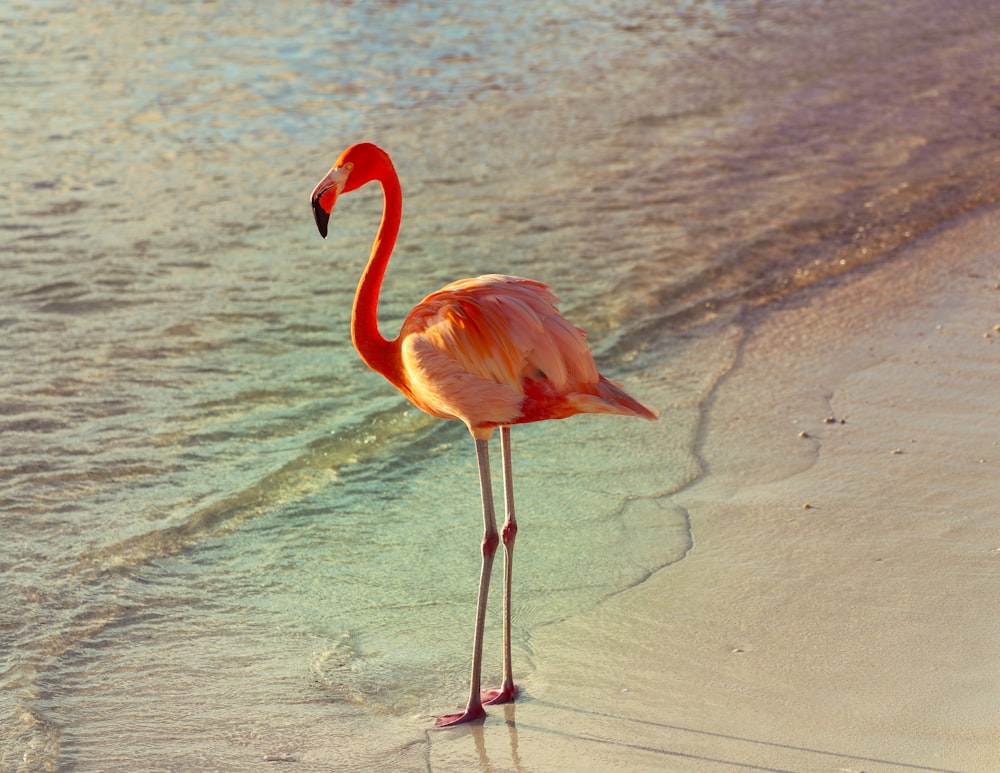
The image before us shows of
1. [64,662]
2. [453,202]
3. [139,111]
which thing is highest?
[139,111]

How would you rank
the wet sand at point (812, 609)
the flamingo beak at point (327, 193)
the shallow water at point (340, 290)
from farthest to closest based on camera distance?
1. the shallow water at point (340, 290)
2. the flamingo beak at point (327, 193)
3. the wet sand at point (812, 609)

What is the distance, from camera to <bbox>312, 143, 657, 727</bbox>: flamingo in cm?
388

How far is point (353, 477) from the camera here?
5977mm

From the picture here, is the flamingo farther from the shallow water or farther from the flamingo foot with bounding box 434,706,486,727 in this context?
the shallow water

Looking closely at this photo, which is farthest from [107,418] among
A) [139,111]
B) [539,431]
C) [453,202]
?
[139,111]

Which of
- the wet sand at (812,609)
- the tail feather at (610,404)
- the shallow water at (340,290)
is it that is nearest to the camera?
the wet sand at (812,609)

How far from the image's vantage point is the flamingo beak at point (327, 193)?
3854mm

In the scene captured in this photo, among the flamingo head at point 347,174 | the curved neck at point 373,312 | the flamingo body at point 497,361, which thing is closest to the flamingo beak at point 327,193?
the flamingo head at point 347,174

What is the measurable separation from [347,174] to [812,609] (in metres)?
2.20

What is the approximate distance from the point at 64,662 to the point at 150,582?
635mm

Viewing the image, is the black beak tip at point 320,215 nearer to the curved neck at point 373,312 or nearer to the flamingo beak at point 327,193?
the flamingo beak at point 327,193

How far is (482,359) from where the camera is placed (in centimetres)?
386

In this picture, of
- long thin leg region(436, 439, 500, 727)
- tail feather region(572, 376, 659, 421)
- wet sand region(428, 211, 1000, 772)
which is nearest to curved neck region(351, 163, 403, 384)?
long thin leg region(436, 439, 500, 727)

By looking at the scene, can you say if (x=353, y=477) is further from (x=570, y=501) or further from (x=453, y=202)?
(x=453, y=202)
